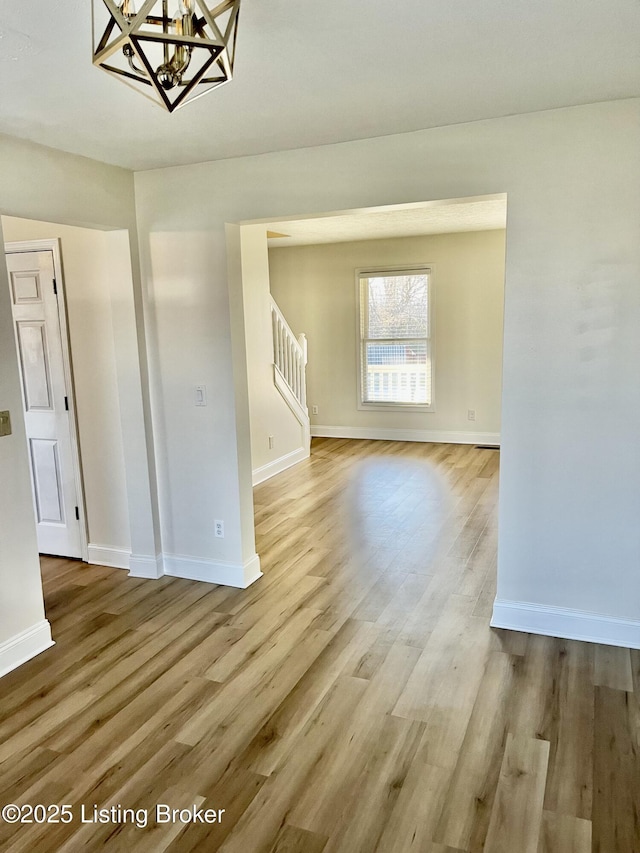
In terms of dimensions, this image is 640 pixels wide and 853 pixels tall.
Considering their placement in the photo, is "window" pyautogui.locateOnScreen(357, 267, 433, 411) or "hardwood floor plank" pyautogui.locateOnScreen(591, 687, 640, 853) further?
"window" pyautogui.locateOnScreen(357, 267, 433, 411)

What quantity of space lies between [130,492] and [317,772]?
224 centimetres

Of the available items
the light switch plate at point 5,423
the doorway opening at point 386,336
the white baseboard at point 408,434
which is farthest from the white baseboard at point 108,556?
the white baseboard at point 408,434

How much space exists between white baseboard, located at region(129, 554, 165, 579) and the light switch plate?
1381mm

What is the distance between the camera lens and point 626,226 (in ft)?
8.61

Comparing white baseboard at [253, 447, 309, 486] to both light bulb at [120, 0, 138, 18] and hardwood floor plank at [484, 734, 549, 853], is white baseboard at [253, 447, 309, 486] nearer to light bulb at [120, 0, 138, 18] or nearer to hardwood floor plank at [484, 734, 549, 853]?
hardwood floor plank at [484, 734, 549, 853]

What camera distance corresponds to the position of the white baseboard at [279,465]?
602 cm

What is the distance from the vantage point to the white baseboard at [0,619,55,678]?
2.83m

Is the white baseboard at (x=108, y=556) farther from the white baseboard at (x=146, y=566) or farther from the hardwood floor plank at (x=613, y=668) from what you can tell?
the hardwood floor plank at (x=613, y=668)

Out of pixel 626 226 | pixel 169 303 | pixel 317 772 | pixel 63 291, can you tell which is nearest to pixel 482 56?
pixel 626 226

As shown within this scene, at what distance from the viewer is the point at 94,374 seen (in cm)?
388

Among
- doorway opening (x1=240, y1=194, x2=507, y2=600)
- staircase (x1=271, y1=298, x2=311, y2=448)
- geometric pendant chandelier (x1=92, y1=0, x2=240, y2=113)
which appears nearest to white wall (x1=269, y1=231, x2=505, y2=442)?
doorway opening (x1=240, y1=194, x2=507, y2=600)

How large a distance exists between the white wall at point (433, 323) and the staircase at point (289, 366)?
110cm

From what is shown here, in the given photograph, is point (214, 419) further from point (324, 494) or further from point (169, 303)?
point (324, 494)

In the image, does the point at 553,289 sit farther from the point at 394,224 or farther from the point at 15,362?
the point at 394,224
